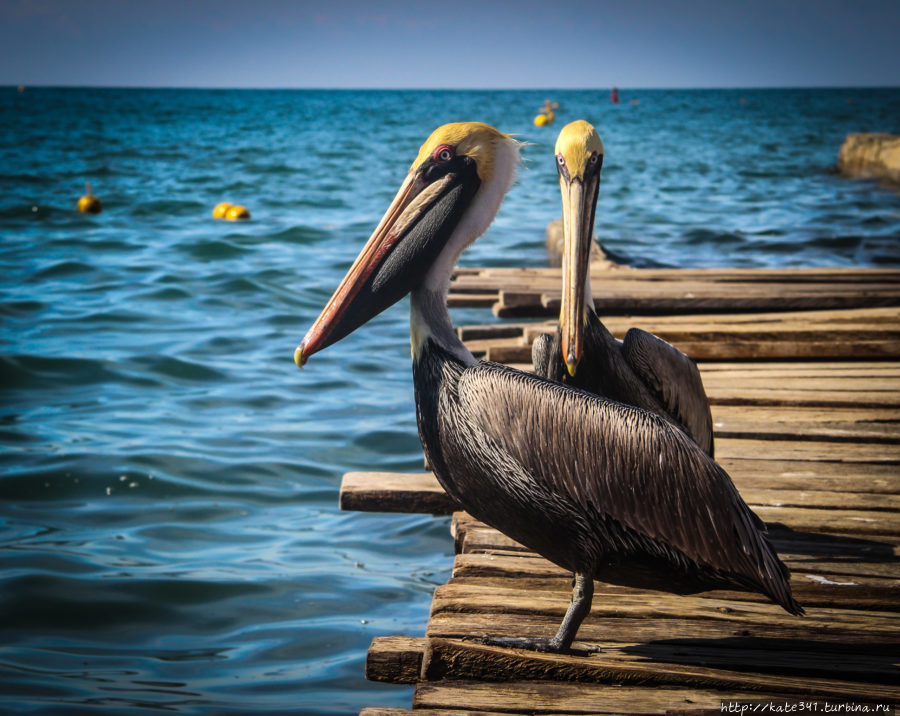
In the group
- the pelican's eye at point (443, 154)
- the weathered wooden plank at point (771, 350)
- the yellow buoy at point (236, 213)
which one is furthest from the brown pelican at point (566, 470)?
the yellow buoy at point (236, 213)

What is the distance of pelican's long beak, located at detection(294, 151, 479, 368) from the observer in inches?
90.4

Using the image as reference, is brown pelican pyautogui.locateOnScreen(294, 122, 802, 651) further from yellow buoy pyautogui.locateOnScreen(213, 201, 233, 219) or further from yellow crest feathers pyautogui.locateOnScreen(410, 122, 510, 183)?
yellow buoy pyautogui.locateOnScreen(213, 201, 233, 219)

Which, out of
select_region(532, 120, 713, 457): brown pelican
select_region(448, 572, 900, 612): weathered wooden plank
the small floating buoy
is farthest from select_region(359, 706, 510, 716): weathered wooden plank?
the small floating buoy

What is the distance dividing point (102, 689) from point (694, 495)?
2282 mm

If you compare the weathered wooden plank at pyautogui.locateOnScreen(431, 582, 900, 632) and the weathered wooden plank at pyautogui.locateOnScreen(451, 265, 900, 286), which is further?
the weathered wooden plank at pyautogui.locateOnScreen(451, 265, 900, 286)

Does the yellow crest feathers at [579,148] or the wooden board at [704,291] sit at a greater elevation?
the yellow crest feathers at [579,148]

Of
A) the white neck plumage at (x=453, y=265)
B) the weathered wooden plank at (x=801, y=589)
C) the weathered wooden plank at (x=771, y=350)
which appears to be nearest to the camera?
the white neck plumage at (x=453, y=265)

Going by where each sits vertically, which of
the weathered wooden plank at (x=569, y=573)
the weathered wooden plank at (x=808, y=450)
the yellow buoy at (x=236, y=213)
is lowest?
the yellow buoy at (x=236, y=213)

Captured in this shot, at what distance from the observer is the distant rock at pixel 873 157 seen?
22.0 m

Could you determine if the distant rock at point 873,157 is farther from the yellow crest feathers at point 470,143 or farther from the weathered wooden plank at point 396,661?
the weathered wooden plank at point 396,661

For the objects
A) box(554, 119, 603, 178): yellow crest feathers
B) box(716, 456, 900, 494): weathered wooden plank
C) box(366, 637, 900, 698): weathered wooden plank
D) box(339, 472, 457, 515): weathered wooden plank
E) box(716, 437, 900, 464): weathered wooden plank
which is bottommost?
box(339, 472, 457, 515): weathered wooden plank

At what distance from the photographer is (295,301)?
925 cm

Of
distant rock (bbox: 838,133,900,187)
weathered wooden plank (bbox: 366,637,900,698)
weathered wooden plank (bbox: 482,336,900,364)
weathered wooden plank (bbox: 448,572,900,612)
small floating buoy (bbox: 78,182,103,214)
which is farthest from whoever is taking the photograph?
distant rock (bbox: 838,133,900,187)

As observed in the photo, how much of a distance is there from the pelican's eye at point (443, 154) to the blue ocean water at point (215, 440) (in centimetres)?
191
